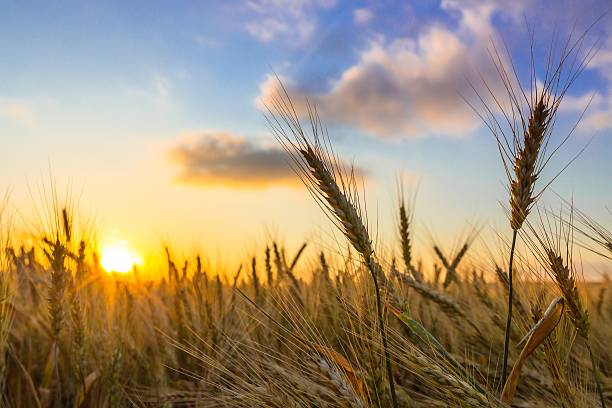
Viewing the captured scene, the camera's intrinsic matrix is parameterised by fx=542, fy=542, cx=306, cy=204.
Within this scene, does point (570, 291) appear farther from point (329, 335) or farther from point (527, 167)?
→ point (329, 335)

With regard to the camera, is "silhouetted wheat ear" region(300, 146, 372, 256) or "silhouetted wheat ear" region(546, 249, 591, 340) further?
"silhouetted wheat ear" region(546, 249, 591, 340)

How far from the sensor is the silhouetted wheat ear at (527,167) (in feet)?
5.74

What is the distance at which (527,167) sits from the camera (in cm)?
178

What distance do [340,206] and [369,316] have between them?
0.45 meters

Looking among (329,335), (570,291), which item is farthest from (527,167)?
(329,335)

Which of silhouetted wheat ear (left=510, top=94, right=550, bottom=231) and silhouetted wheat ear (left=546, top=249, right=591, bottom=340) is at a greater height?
silhouetted wheat ear (left=510, top=94, right=550, bottom=231)

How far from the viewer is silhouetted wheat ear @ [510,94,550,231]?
5.74 feet

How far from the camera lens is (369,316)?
5.93 feet

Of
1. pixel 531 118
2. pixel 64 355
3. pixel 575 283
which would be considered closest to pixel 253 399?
pixel 575 283

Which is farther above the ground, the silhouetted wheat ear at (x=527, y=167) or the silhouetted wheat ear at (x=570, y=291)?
the silhouetted wheat ear at (x=527, y=167)

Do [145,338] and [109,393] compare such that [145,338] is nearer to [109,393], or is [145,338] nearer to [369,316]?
[109,393]

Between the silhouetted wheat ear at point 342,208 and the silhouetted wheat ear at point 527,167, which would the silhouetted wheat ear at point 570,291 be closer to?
the silhouetted wheat ear at point 527,167

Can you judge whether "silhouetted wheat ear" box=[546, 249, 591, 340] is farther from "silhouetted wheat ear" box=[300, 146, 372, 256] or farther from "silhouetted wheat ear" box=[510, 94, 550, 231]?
"silhouetted wheat ear" box=[300, 146, 372, 256]

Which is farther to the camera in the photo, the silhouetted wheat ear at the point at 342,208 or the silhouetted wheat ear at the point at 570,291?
the silhouetted wheat ear at the point at 570,291
